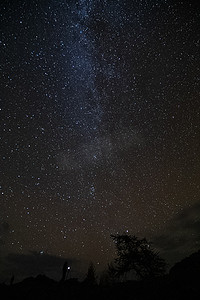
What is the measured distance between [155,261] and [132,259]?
2.22 meters

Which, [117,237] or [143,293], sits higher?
[117,237]

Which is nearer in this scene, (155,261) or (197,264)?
(197,264)

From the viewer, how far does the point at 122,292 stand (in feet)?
44.5

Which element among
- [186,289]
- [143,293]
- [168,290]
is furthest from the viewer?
[143,293]

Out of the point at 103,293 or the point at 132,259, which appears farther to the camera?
the point at 132,259

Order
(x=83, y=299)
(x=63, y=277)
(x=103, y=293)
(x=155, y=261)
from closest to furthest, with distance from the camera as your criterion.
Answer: (x=103, y=293), (x=83, y=299), (x=155, y=261), (x=63, y=277)

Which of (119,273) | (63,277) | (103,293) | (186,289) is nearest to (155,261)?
(119,273)

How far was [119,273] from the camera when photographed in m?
18.5

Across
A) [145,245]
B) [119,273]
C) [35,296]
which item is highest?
[145,245]

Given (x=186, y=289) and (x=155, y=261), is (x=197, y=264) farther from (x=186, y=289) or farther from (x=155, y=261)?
(x=186, y=289)

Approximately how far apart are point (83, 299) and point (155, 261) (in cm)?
747

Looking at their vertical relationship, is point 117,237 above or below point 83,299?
above

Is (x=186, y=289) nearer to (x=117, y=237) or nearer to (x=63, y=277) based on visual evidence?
(x=117, y=237)

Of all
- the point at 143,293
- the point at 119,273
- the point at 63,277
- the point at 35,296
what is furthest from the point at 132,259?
the point at 63,277
